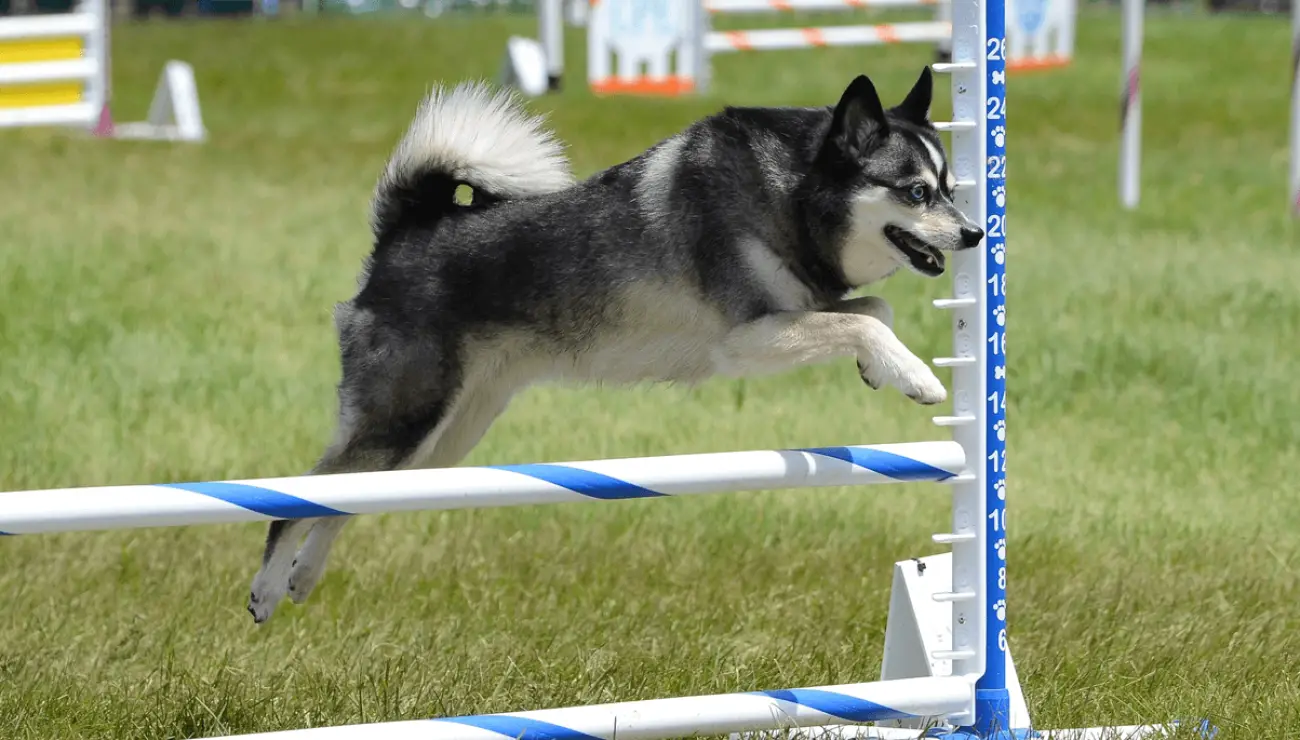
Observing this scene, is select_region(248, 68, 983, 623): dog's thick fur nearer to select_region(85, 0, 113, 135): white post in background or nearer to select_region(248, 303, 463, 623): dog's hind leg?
select_region(248, 303, 463, 623): dog's hind leg

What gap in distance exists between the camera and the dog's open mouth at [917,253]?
3682 mm

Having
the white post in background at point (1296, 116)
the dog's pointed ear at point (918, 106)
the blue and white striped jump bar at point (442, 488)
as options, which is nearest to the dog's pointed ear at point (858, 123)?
the dog's pointed ear at point (918, 106)

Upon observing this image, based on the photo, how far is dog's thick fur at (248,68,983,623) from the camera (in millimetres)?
3730

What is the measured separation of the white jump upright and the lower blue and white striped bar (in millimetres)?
12079

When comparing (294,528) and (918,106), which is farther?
(294,528)

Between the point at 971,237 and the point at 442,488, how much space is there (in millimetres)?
1204

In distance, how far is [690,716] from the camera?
3.24m

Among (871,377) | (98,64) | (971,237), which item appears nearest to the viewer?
(971,237)

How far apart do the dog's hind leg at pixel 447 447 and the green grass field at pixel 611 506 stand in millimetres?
246

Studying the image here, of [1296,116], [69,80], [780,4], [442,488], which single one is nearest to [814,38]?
[780,4]

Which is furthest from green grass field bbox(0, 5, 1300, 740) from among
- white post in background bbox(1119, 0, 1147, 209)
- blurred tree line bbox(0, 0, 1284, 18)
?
blurred tree line bbox(0, 0, 1284, 18)

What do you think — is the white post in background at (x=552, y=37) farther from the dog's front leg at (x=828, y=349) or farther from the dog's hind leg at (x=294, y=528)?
the dog's front leg at (x=828, y=349)

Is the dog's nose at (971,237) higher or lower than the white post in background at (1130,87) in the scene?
higher

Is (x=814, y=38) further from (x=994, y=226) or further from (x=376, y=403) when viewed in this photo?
(x=994, y=226)
